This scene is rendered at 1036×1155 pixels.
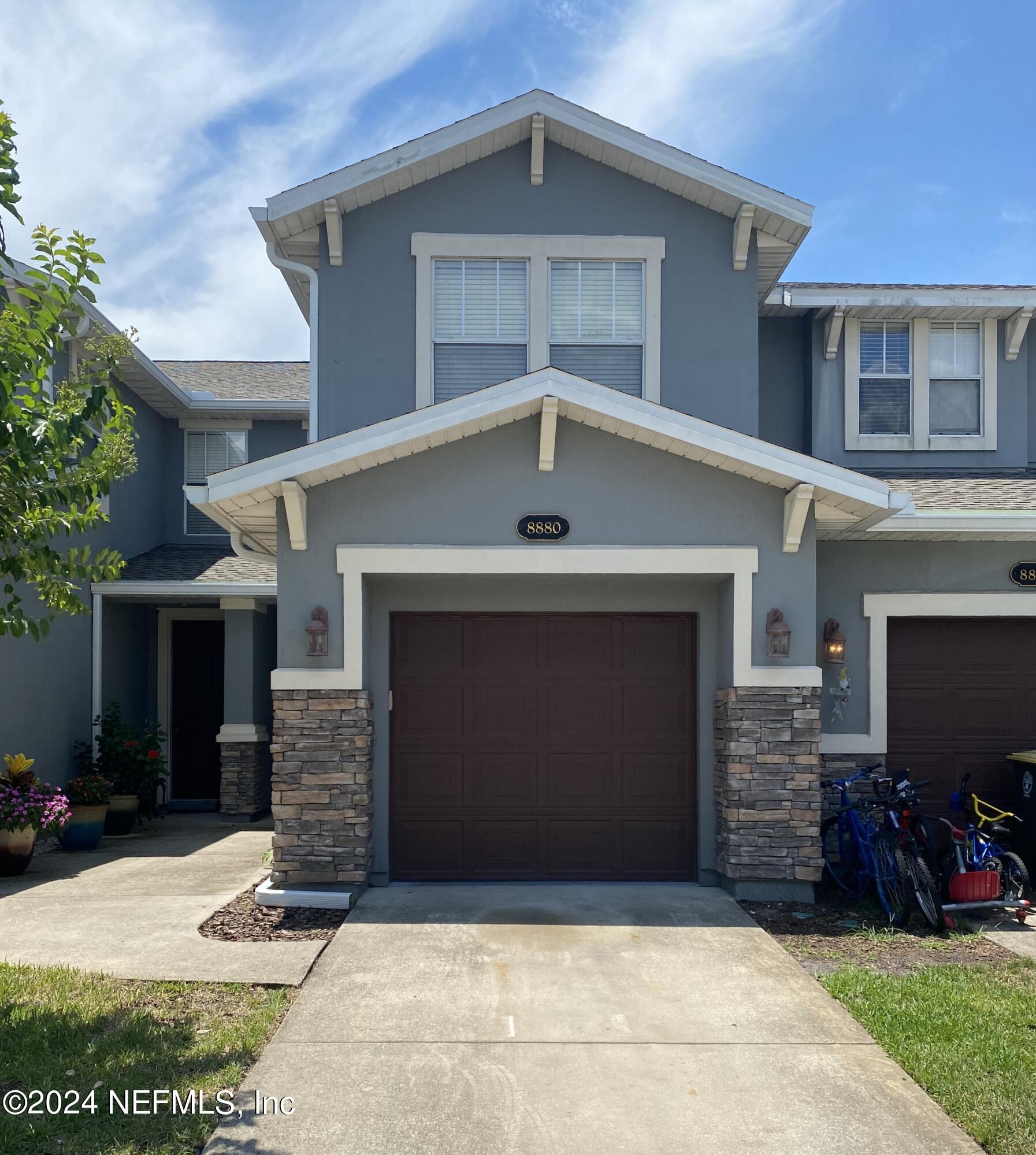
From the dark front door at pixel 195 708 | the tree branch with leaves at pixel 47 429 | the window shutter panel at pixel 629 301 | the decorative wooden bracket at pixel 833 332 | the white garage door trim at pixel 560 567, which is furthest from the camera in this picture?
the dark front door at pixel 195 708

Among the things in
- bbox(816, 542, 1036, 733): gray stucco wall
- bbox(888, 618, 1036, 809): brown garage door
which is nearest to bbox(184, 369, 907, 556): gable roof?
bbox(816, 542, 1036, 733): gray stucco wall

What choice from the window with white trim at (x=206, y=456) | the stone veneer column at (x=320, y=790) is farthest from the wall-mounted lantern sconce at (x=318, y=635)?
the window with white trim at (x=206, y=456)

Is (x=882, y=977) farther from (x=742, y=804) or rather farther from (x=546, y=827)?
(x=546, y=827)

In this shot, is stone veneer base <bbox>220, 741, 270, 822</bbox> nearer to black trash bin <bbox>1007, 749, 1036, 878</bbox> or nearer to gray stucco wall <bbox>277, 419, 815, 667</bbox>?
gray stucco wall <bbox>277, 419, 815, 667</bbox>

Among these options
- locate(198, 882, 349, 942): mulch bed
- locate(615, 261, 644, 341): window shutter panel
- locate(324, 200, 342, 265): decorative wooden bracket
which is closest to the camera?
locate(198, 882, 349, 942): mulch bed

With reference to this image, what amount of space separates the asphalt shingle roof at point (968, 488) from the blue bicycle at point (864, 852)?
2470mm

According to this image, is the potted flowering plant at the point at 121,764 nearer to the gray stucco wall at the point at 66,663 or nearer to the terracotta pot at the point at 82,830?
the gray stucco wall at the point at 66,663

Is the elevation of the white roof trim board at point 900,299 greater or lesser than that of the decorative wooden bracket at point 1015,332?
greater

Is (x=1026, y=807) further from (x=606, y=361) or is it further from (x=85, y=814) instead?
(x=85, y=814)

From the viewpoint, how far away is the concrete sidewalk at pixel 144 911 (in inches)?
267

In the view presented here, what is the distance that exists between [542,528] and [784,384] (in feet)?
15.1

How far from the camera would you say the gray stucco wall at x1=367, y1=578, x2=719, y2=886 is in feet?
29.8

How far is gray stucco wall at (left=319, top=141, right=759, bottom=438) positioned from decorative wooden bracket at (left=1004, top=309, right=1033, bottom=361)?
3.12 meters

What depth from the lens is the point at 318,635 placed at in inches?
331
